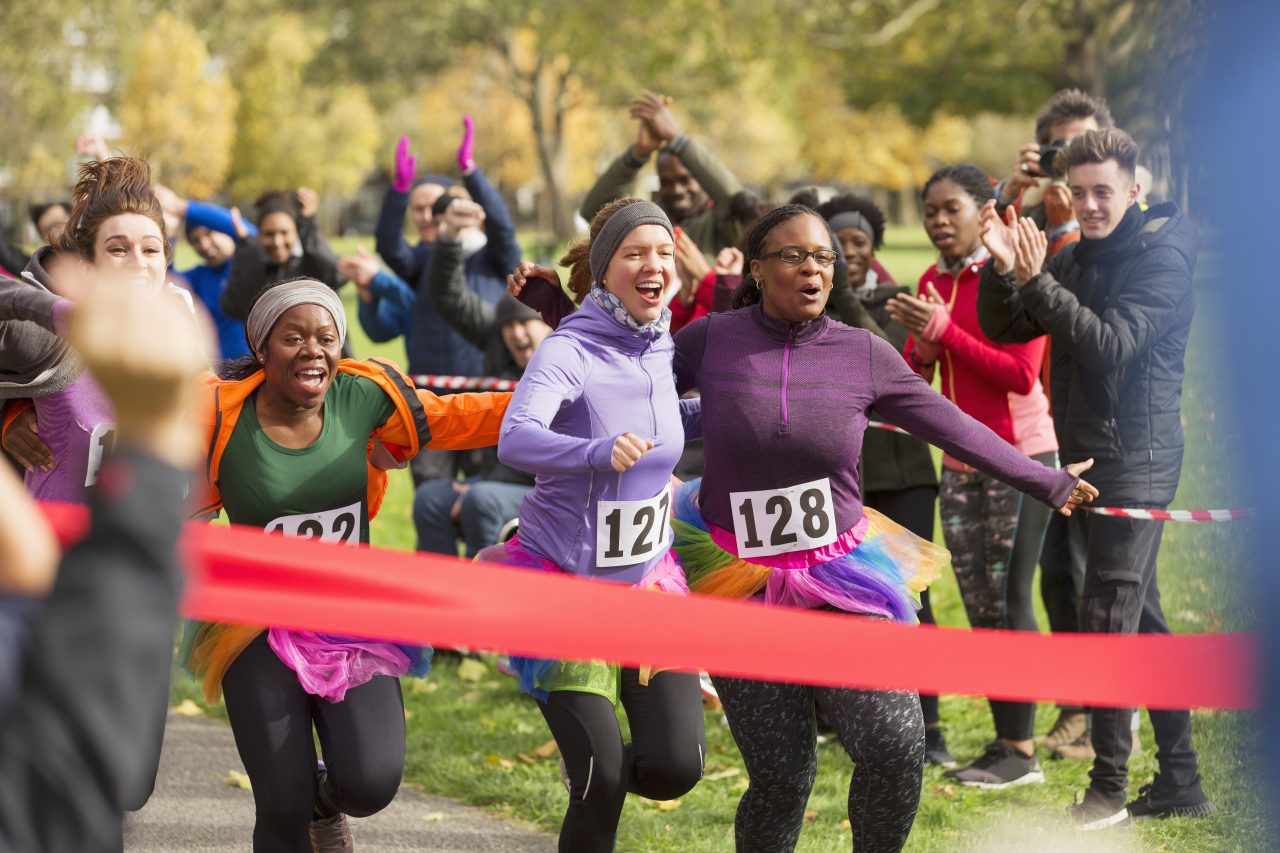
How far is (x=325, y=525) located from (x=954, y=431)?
1918 mm

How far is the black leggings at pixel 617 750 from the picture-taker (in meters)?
4.43

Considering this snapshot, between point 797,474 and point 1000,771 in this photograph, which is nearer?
point 797,474

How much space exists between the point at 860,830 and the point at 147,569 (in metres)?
2.96

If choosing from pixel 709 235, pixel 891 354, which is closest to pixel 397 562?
pixel 891 354

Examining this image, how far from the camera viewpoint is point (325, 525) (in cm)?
454

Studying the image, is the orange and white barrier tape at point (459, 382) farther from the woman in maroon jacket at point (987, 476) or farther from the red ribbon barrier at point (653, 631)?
the red ribbon barrier at point (653, 631)

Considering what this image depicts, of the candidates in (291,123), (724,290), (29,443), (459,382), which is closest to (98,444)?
(29,443)

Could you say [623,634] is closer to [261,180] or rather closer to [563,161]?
[563,161]

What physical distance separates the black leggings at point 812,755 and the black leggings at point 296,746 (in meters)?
1.04

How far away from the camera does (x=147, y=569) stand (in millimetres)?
1963

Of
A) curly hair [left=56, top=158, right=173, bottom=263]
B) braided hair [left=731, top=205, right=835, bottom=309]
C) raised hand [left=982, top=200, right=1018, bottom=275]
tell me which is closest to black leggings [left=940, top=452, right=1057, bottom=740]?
raised hand [left=982, top=200, right=1018, bottom=275]

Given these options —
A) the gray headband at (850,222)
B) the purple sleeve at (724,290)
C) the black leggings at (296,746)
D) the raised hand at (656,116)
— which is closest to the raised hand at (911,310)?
the purple sleeve at (724,290)

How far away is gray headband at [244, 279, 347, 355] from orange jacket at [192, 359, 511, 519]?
0.40ft

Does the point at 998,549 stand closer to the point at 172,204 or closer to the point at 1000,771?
the point at 1000,771
